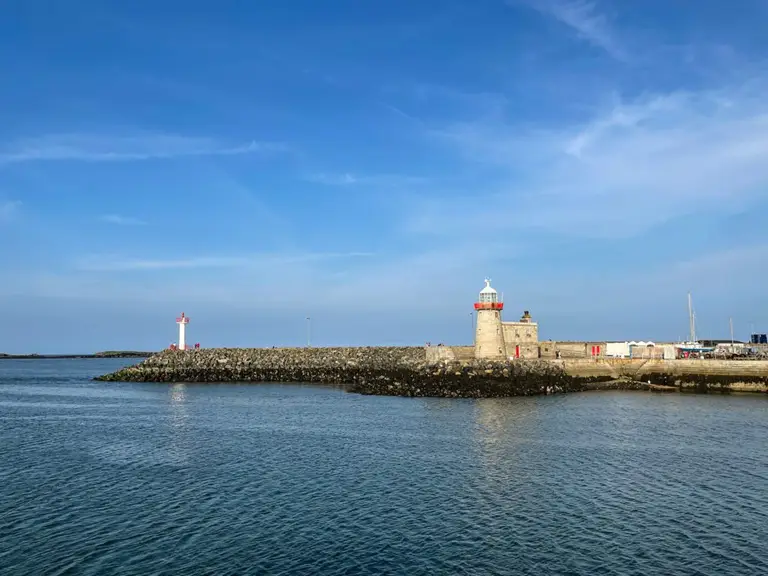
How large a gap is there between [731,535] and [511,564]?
7267mm

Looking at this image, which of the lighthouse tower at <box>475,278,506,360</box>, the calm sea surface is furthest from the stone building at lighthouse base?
the calm sea surface

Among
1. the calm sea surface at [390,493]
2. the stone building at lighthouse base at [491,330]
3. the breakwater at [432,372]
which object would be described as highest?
the stone building at lighthouse base at [491,330]

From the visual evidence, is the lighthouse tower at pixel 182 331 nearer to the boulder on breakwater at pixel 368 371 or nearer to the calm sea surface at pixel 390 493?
the boulder on breakwater at pixel 368 371

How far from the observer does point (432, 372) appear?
67250 millimetres

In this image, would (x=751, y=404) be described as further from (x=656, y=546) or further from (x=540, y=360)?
(x=656, y=546)

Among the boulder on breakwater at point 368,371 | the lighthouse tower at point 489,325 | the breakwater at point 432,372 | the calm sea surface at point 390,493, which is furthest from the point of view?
the lighthouse tower at point 489,325

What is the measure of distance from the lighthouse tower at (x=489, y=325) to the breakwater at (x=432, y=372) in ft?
5.58

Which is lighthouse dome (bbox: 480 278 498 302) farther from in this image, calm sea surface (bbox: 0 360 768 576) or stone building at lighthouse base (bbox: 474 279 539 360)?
calm sea surface (bbox: 0 360 768 576)

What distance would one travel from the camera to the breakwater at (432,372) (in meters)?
58.5

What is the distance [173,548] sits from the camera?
60.2ft

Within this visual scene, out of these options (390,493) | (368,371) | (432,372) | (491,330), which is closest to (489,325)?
(491,330)

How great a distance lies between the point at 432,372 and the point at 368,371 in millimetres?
10179

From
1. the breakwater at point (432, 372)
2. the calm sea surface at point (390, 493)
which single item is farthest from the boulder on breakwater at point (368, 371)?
the calm sea surface at point (390, 493)

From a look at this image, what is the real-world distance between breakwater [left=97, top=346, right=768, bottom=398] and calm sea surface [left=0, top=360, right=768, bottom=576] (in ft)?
47.0
